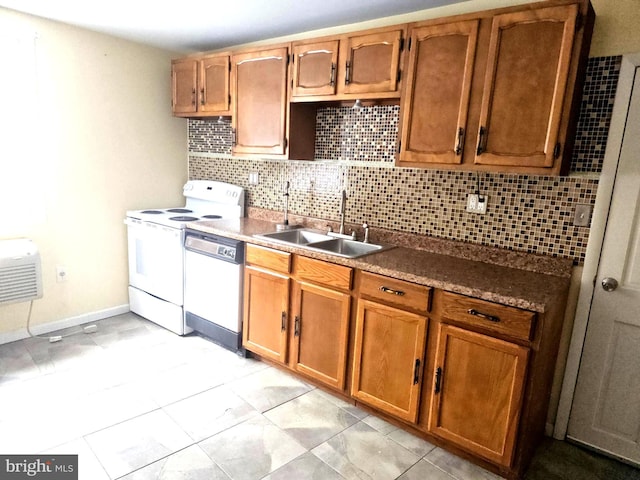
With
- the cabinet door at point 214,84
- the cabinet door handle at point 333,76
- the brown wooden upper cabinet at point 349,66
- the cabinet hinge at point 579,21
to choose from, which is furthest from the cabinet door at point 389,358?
the cabinet door at point 214,84

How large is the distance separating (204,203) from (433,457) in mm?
2840

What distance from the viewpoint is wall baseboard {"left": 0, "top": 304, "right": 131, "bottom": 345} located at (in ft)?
10.2

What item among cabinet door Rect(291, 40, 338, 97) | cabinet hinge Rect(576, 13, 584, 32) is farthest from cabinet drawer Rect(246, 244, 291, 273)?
cabinet hinge Rect(576, 13, 584, 32)

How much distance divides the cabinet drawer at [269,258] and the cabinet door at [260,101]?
747 mm

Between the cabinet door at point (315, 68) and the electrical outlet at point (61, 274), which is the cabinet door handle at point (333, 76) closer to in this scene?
the cabinet door at point (315, 68)

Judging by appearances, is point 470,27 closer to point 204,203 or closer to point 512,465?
point 512,465

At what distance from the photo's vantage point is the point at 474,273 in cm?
214

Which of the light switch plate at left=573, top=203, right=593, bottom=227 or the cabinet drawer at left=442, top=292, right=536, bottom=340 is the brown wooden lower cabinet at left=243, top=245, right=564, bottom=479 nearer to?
the cabinet drawer at left=442, top=292, right=536, bottom=340

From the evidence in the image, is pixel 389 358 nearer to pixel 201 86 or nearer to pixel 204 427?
pixel 204 427

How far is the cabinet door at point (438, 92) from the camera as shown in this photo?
6.88ft

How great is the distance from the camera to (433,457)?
2072 millimetres

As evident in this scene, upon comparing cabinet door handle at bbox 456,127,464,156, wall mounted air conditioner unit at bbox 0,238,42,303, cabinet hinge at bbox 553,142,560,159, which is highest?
cabinet door handle at bbox 456,127,464,156

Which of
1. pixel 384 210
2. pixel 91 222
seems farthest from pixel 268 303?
pixel 91 222

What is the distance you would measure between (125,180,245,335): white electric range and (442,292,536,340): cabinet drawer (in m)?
2.11
